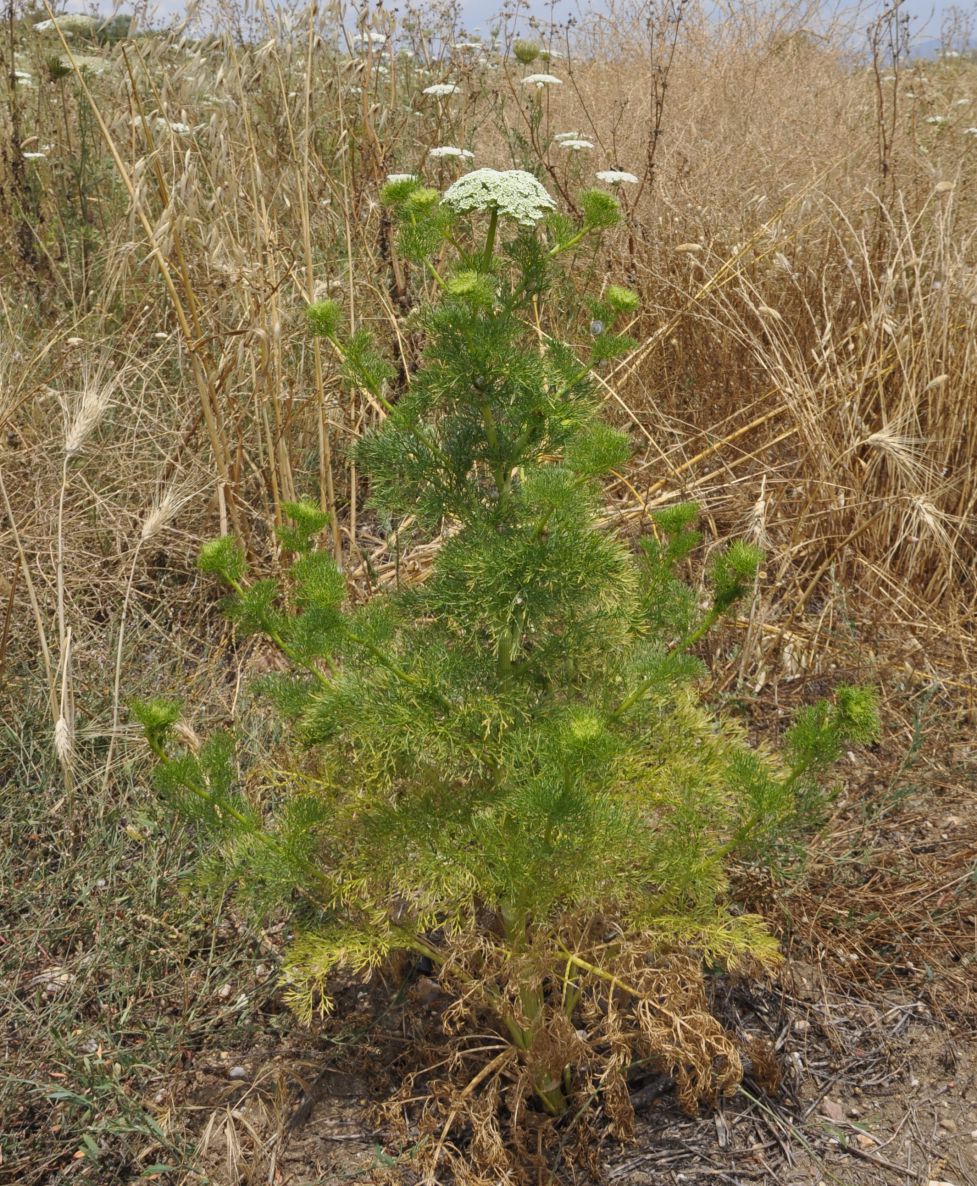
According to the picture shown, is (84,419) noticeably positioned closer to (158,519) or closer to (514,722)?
(158,519)

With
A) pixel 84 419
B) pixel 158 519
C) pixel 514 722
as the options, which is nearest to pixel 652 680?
pixel 514 722

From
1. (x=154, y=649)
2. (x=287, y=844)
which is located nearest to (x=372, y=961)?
(x=287, y=844)

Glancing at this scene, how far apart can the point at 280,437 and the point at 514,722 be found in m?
1.31

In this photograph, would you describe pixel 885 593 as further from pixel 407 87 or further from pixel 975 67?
pixel 975 67

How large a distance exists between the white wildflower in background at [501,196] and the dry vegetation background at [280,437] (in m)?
1.05

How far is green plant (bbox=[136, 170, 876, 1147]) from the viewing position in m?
1.47

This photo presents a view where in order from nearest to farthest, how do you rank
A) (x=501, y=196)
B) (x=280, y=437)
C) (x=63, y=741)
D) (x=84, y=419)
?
(x=501, y=196), (x=63, y=741), (x=84, y=419), (x=280, y=437)

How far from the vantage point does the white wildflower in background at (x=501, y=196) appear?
53.0 inches

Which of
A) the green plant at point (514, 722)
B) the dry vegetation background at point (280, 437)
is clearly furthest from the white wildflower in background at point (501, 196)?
the dry vegetation background at point (280, 437)

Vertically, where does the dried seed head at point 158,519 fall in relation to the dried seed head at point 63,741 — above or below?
above

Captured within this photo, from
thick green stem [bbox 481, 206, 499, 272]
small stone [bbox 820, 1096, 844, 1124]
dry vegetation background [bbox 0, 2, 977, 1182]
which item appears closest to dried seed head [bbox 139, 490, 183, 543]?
dry vegetation background [bbox 0, 2, 977, 1182]

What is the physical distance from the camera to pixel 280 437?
262 centimetres

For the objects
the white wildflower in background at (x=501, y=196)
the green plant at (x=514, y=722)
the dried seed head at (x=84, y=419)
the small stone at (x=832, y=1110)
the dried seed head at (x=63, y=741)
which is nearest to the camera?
the white wildflower in background at (x=501, y=196)

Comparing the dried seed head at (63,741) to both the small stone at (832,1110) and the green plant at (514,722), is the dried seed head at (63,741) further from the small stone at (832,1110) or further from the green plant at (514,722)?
the small stone at (832,1110)
